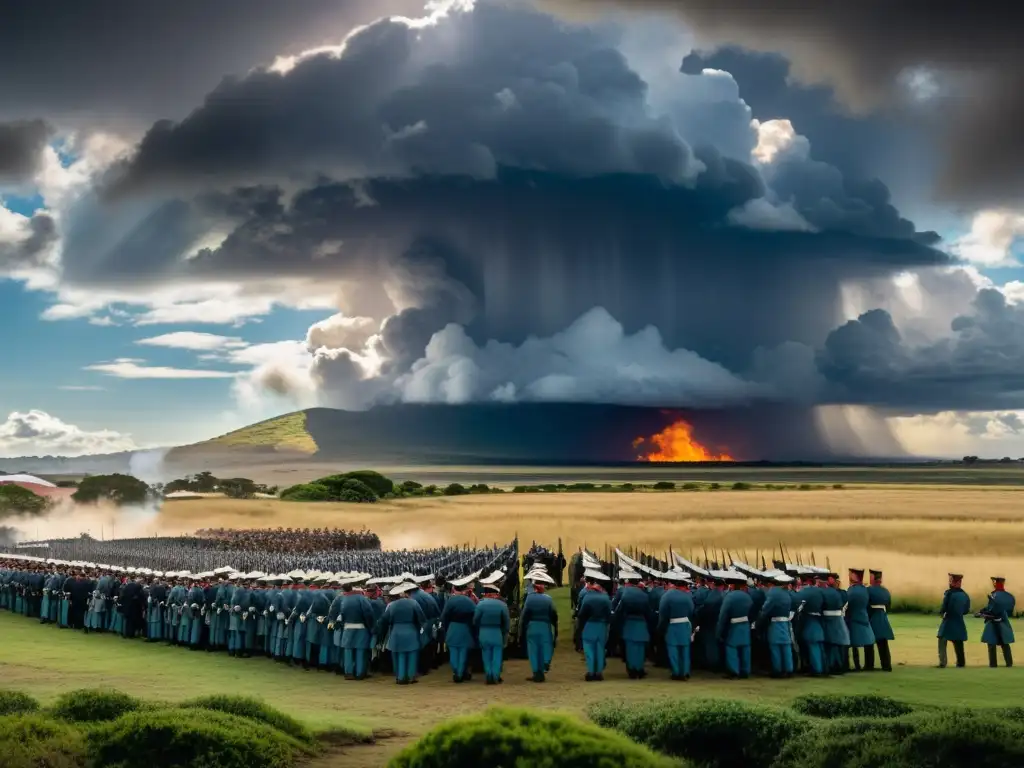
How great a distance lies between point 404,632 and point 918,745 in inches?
494

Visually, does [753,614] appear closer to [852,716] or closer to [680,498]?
[852,716]

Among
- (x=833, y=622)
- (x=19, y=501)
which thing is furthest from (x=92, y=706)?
(x=19, y=501)

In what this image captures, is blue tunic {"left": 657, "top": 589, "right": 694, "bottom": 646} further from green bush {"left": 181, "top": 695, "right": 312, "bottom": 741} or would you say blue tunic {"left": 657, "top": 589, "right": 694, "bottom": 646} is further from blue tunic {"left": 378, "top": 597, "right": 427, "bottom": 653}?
green bush {"left": 181, "top": 695, "right": 312, "bottom": 741}

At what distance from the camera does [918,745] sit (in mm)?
12344

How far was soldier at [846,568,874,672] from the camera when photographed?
2222 cm

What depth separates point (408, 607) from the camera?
22.5 m

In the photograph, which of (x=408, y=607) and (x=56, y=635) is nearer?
(x=408, y=607)

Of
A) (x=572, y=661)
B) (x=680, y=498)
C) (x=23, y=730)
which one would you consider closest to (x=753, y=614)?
(x=572, y=661)

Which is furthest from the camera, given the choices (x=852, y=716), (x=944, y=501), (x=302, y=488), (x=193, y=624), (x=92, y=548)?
(x=302, y=488)

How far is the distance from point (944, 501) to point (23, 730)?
102 metres

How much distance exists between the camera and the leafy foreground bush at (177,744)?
44.0 feet

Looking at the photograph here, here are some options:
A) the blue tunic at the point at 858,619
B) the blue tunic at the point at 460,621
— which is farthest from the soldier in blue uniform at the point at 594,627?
the blue tunic at the point at 858,619

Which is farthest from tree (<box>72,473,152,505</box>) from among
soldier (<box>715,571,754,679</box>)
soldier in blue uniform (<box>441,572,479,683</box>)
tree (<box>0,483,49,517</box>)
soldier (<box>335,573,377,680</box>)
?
soldier (<box>715,571,754,679</box>)

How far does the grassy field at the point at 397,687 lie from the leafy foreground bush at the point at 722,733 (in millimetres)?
2034
